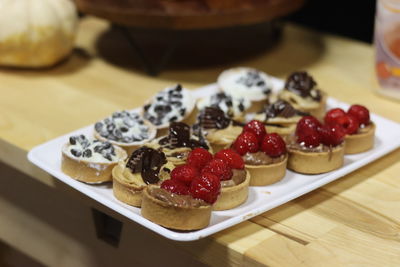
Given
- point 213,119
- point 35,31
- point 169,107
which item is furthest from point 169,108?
point 35,31

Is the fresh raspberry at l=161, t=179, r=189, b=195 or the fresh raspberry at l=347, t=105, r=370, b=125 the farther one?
the fresh raspberry at l=347, t=105, r=370, b=125

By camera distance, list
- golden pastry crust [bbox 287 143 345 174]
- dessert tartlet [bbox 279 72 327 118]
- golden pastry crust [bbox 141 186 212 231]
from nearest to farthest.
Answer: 1. golden pastry crust [bbox 141 186 212 231]
2. golden pastry crust [bbox 287 143 345 174]
3. dessert tartlet [bbox 279 72 327 118]

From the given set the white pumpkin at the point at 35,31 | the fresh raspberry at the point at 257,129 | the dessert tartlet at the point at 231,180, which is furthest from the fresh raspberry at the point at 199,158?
the white pumpkin at the point at 35,31

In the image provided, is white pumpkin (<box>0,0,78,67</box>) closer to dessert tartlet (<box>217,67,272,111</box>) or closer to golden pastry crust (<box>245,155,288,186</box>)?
dessert tartlet (<box>217,67,272,111</box>)

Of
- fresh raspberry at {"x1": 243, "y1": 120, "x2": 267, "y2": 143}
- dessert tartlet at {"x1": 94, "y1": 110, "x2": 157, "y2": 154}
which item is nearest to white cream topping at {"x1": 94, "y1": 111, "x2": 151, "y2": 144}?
dessert tartlet at {"x1": 94, "y1": 110, "x2": 157, "y2": 154}

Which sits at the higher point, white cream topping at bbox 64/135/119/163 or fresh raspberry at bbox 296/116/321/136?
fresh raspberry at bbox 296/116/321/136

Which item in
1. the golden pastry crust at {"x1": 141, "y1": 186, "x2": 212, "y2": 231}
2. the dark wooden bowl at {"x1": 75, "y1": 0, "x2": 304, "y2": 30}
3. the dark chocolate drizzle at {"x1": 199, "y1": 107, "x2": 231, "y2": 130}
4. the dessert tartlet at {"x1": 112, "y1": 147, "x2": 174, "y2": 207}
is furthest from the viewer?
the dark wooden bowl at {"x1": 75, "y1": 0, "x2": 304, "y2": 30}

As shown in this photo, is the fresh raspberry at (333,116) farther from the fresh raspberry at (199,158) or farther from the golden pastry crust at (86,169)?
the golden pastry crust at (86,169)

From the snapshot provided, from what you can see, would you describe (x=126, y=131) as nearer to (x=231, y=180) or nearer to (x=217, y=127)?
(x=217, y=127)
